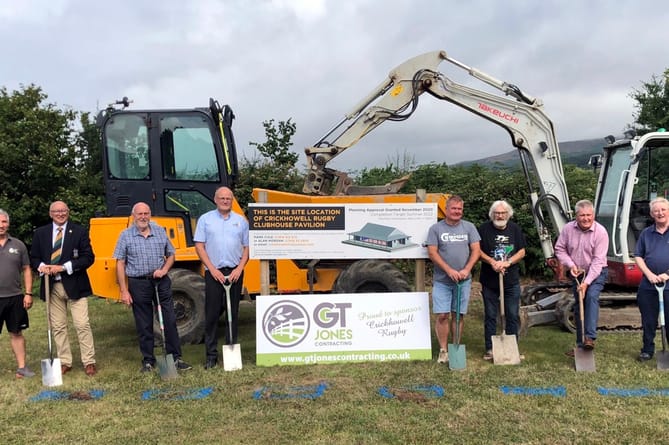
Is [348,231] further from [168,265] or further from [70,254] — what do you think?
[70,254]

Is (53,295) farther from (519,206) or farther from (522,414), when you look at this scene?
(519,206)

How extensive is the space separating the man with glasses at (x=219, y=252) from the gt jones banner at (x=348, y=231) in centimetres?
33

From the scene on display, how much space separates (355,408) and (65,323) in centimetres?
321

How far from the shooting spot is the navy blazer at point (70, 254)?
518cm

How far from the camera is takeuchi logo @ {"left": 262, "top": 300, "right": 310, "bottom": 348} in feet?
18.1

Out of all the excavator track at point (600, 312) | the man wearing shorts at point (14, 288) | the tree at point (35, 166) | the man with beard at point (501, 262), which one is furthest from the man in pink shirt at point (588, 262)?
the tree at point (35, 166)

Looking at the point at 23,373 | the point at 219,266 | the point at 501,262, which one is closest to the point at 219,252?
the point at 219,266

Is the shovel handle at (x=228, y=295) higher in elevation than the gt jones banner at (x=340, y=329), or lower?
higher

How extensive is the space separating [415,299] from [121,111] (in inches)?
174

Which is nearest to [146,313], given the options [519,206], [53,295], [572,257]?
[53,295]

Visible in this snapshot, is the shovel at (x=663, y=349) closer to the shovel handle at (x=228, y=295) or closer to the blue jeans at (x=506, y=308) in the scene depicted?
the blue jeans at (x=506, y=308)

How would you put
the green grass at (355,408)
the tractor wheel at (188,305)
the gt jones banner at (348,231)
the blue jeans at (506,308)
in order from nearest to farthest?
the green grass at (355,408) → the blue jeans at (506,308) → the gt jones banner at (348,231) → the tractor wheel at (188,305)

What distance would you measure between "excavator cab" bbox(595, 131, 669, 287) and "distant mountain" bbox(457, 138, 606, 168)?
49 centimetres

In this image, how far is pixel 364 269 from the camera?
20.8 feet
